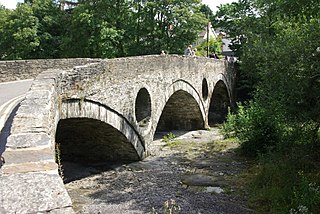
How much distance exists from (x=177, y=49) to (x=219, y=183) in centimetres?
1516

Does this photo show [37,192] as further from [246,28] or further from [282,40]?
[246,28]

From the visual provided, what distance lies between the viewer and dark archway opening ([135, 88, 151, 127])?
1293 cm

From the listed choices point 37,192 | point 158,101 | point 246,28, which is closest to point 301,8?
point 158,101

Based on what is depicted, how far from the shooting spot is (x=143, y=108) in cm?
1343

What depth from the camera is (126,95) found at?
10602 mm

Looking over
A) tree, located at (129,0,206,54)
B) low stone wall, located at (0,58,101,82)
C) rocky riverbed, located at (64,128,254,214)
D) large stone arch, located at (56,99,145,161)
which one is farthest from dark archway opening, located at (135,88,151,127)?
tree, located at (129,0,206,54)

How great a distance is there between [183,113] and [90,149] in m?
8.65

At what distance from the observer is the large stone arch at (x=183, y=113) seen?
727 inches

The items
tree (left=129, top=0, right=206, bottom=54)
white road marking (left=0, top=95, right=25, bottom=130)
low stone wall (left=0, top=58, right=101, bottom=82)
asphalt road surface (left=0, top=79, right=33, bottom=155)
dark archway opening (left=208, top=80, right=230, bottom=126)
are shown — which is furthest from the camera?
dark archway opening (left=208, top=80, right=230, bottom=126)

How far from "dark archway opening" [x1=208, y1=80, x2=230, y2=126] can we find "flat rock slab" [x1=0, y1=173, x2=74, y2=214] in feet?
71.8

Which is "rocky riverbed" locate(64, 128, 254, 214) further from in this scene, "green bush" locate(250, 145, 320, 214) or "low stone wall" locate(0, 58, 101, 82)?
"low stone wall" locate(0, 58, 101, 82)

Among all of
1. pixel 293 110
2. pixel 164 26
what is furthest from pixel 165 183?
pixel 164 26

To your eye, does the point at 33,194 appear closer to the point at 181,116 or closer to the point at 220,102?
Result: the point at 181,116

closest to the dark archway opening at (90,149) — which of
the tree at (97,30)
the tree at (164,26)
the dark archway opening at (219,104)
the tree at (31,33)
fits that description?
the tree at (97,30)
